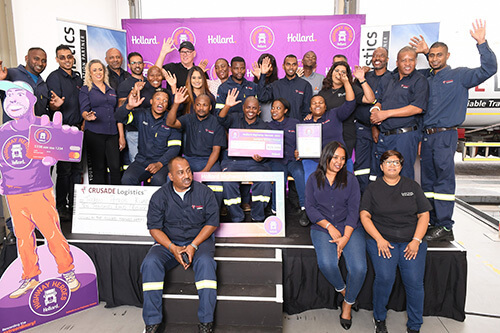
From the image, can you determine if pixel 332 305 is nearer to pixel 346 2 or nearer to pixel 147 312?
pixel 147 312

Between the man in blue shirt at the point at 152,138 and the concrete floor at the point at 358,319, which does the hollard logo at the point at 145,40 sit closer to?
the man in blue shirt at the point at 152,138

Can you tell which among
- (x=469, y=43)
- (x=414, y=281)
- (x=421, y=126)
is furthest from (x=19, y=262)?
(x=469, y=43)

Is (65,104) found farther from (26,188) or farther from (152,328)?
(152,328)

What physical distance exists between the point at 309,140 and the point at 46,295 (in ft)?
10.0

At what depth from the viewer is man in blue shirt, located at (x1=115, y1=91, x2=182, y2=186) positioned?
398 cm

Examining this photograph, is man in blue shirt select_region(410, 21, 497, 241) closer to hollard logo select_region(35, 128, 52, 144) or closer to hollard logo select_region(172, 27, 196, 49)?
hollard logo select_region(35, 128, 52, 144)

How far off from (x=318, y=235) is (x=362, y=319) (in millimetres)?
880

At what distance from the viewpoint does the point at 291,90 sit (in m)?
4.47

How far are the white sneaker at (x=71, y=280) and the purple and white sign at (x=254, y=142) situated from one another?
202cm

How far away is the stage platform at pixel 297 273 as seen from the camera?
3105 mm

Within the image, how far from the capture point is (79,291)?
3287 millimetres

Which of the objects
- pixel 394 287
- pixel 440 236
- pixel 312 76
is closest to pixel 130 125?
pixel 312 76

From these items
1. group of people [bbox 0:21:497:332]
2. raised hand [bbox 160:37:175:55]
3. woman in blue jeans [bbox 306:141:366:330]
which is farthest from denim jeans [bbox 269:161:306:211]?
raised hand [bbox 160:37:175:55]

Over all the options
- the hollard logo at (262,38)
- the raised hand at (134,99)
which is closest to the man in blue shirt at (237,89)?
the raised hand at (134,99)
